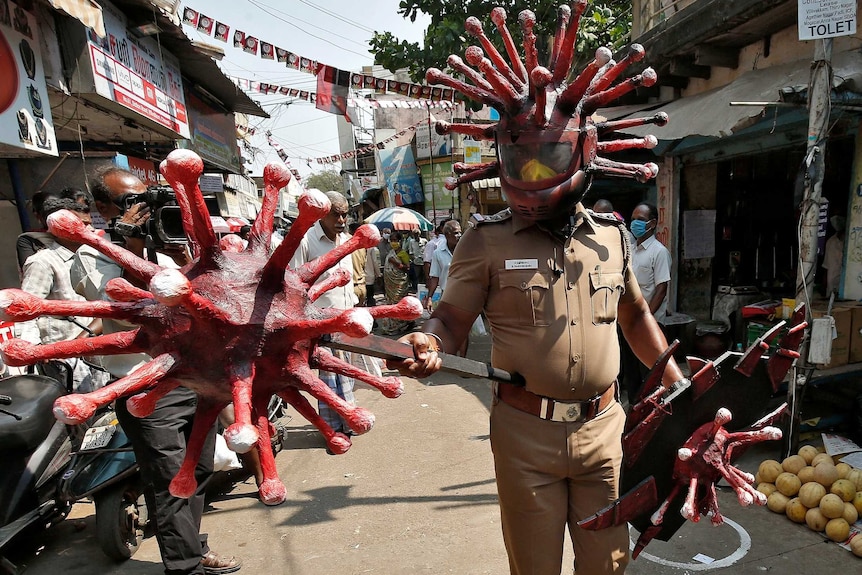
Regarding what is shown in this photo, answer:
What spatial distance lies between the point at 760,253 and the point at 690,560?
5.84 meters

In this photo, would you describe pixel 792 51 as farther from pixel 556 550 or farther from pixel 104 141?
pixel 104 141

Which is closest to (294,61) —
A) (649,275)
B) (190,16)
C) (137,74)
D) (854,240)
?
(190,16)

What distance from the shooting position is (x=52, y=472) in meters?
3.03

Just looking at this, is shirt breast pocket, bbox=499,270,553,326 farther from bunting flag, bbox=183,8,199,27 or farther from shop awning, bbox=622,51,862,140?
bunting flag, bbox=183,8,199,27

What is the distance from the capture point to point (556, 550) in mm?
1861

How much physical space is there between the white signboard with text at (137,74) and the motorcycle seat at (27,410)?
116 inches

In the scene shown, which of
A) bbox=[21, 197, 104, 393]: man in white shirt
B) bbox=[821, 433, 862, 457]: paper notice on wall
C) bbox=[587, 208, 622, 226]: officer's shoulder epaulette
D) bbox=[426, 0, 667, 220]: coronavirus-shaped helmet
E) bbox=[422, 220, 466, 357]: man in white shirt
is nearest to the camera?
bbox=[426, 0, 667, 220]: coronavirus-shaped helmet

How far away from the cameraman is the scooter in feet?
2.13

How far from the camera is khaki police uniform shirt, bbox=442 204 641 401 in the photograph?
1.84 meters

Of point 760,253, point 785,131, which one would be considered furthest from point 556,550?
point 760,253

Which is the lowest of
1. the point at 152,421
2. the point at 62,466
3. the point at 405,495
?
the point at 405,495

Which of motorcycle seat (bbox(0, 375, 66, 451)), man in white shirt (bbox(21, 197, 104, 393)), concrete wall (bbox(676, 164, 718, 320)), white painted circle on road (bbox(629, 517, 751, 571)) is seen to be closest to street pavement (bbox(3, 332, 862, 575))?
white painted circle on road (bbox(629, 517, 751, 571))

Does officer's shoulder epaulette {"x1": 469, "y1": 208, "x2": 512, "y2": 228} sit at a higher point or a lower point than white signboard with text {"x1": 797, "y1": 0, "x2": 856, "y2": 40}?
lower

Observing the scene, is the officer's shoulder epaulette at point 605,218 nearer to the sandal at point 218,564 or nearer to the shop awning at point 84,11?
the sandal at point 218,564
